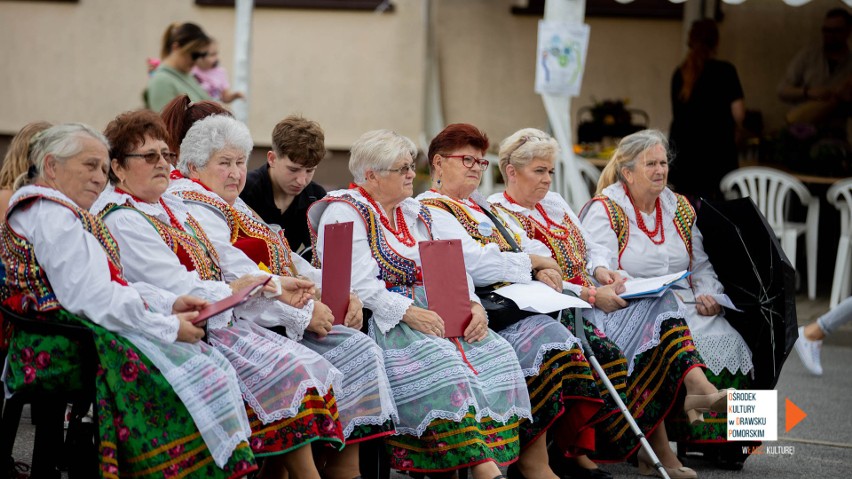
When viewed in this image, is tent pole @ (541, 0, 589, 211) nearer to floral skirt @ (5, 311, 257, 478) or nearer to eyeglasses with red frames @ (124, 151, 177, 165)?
eyeglasses with red frames @ (124, 151, 177, 165)

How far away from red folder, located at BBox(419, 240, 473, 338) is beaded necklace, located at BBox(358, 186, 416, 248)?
29 centimetres

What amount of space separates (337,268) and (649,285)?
1.58 m

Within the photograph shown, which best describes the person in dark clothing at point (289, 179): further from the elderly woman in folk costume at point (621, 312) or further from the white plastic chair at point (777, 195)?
the white plastic chair at point (777, 195)

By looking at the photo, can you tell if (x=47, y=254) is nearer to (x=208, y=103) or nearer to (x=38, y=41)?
(x=208, y=103)

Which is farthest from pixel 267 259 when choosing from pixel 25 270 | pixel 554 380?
pixel 554 380

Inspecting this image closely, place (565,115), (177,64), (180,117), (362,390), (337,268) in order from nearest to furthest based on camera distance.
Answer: (362,390) < (337,268) < (180,117) < (177,64) < (565,115)

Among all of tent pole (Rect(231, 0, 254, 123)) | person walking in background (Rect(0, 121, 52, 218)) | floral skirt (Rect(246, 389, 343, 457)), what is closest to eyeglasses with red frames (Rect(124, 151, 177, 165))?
person walking in background (Rect(0, 121, 52, 218))

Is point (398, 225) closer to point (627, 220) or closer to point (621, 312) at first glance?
point (621, 312)

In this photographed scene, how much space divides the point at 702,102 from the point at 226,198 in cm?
561

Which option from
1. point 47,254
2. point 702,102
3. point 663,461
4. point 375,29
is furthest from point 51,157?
point 375,29

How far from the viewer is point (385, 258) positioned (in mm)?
4902

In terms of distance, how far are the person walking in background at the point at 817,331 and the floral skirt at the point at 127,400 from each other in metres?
3.69

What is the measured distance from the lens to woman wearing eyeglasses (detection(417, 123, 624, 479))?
490 centimetres

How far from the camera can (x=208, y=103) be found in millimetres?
5059
